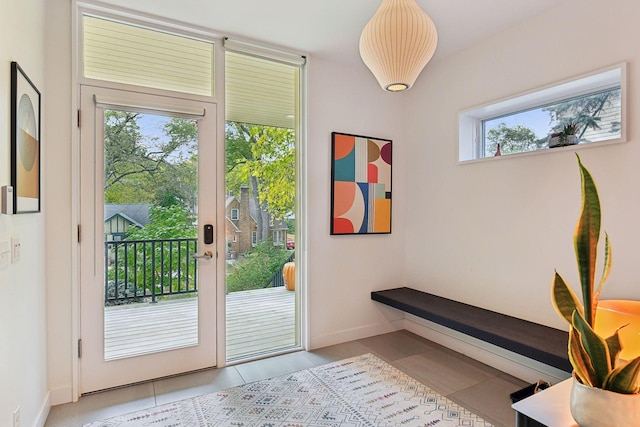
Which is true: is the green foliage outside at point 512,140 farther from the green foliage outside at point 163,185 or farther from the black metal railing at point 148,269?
the black metal railing at point 148,269

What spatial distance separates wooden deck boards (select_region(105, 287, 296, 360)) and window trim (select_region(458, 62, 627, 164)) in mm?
2117

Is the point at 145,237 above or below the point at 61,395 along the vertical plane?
above

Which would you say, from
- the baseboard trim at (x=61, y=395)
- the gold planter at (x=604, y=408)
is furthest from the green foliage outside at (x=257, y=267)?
the gold planter at (x=604, y=408)

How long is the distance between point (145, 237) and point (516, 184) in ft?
9.19

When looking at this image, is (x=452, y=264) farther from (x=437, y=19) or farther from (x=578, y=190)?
(x=437, y=19)

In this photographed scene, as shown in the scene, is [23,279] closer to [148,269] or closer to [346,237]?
[148,269]

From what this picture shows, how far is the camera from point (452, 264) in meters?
3.21

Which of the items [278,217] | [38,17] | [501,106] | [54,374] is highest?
[38,17]

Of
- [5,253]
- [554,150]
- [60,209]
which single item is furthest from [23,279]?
[554,150]

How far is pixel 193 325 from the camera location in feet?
8.93

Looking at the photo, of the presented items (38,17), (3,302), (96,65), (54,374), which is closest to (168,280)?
(54,374)

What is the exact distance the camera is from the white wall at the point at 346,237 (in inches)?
126

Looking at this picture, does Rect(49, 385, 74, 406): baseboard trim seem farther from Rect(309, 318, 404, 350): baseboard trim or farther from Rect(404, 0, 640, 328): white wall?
Rect(404, 0, 640, 328): white wall

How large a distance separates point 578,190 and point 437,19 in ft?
5.08
